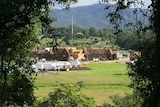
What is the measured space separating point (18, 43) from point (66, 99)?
36.2ft

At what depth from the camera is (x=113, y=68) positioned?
76.9m

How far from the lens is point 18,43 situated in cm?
913

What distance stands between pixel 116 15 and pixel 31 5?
60.3 inches

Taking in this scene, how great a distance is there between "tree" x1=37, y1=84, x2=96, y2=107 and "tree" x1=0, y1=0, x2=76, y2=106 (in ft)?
27.2

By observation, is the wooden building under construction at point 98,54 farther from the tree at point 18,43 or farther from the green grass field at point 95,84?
the tree at point 18,43

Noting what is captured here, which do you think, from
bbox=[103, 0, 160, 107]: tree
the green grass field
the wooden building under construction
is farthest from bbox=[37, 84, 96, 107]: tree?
the wooden building under construction

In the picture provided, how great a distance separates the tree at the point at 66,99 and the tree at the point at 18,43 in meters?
8.29

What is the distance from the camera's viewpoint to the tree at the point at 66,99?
18.8 m

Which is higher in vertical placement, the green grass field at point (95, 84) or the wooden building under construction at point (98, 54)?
the wooden building under construction at point (98, 54)

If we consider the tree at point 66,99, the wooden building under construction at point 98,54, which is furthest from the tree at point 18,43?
the wooden building under construction at point 98,54

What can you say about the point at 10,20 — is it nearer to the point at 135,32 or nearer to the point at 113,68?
the point at 135,32

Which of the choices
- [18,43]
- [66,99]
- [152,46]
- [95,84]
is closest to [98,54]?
[95,84]

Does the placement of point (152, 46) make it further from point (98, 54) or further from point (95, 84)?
point (98, 54)

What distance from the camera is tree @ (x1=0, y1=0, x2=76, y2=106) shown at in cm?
704
